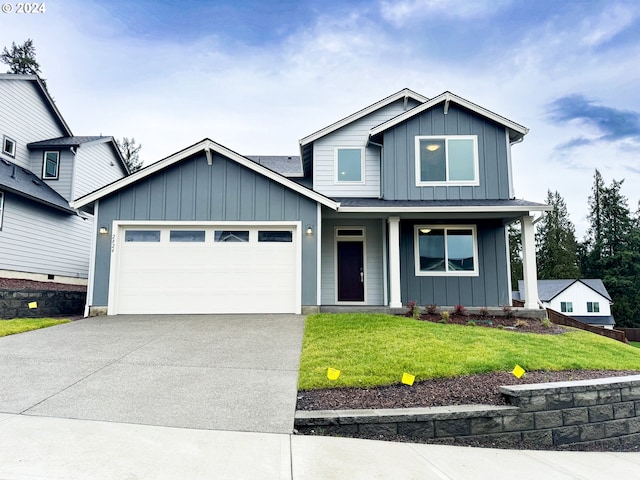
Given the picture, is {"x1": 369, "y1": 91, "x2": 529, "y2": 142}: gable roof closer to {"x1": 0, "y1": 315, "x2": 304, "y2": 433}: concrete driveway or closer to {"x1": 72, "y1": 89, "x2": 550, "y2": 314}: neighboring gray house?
{"x1": 72, "y1": 89, "x2": 550, "y2": 314}: neighboring gray house

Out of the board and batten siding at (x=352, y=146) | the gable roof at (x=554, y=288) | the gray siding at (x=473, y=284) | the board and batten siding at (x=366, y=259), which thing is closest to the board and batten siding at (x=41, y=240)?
the board and batten siding at (x=352, y=146)

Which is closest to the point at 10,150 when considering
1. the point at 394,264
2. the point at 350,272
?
the point at 350,272

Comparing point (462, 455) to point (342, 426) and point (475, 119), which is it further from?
point (475, 119)

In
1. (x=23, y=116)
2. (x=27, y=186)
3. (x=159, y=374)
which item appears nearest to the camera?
(x=159, y=374)

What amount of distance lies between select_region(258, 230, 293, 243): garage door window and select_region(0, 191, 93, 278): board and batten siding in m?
8.09

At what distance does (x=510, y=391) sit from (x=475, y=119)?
29.1 feet

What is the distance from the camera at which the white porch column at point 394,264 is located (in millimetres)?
9998

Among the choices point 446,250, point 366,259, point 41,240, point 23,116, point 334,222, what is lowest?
point 366,259

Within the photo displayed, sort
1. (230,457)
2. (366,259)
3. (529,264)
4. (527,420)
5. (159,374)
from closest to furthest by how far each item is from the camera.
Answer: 1. (230,457)
2. (527,420)
3. (159,374)
4. (529,264)
5. (366,259)

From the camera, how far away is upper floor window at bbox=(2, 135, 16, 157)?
46.1ft

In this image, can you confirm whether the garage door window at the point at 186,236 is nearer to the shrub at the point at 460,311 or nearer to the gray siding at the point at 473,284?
the gray siding at the point at 473,284

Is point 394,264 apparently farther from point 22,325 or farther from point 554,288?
point 554,288

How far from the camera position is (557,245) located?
39438mm

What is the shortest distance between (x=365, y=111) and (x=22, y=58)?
90.3 ft
